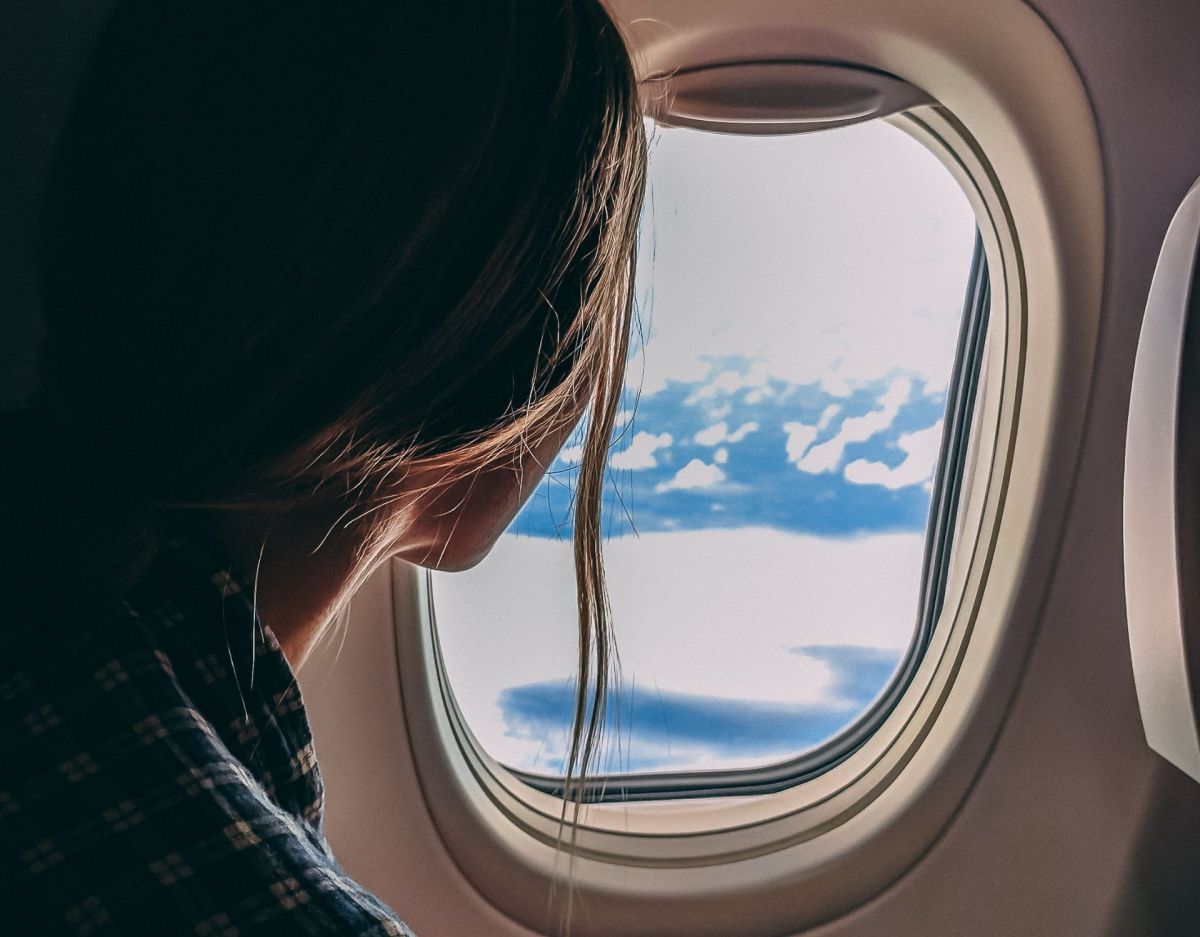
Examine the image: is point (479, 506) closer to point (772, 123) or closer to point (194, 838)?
point (194, 838)

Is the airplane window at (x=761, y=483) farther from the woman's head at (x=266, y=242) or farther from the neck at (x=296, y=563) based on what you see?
the woman's head at (x=266, y=242)

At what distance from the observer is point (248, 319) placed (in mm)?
441

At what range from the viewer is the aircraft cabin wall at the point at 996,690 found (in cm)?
95

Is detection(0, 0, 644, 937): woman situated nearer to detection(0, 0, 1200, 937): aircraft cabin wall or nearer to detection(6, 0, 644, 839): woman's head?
detection(6, 0, 644, 839): woman's head

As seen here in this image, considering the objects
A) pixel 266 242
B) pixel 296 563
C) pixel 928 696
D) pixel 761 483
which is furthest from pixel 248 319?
pixel 928 696

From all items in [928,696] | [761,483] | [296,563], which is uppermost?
[761,483]

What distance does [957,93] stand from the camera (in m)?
1.01

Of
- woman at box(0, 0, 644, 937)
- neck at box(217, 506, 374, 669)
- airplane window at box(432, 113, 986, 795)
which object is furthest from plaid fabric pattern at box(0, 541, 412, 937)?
airplane window at box(432, 113, 986, 795)

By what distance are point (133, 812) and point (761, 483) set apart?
3.44 ft

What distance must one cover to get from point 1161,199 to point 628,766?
104cm

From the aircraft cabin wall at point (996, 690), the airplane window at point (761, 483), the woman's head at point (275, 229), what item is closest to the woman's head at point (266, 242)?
the woman's head at point (275, 229)

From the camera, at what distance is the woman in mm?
391

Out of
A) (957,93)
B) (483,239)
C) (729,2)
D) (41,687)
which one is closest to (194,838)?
(41,687)

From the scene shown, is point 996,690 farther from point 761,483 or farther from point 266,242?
point 266,242
